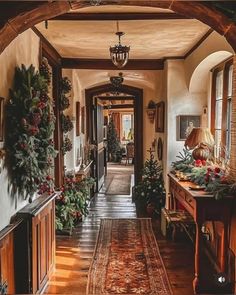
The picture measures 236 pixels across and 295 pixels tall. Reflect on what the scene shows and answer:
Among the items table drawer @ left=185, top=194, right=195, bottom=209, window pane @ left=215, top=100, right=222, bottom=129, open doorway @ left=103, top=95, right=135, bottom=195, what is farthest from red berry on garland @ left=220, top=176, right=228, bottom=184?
open doorway @ left=103, top=95, right=135, bottom=195

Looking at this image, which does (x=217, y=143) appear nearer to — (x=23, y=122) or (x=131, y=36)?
(x=131, y=36)

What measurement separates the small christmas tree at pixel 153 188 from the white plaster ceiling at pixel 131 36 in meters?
2.21

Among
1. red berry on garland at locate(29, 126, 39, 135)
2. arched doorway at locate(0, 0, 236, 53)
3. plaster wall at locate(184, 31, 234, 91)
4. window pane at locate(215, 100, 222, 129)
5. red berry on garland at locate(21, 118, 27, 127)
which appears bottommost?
red berry on garland at locate(29, 126, 39, 135)

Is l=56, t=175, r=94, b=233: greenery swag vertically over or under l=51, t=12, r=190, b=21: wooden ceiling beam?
under

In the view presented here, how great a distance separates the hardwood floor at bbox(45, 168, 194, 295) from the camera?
12.0ft

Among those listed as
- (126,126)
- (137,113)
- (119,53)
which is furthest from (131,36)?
(126,126)

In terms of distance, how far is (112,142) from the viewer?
1596 cm

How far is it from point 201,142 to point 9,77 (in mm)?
2644

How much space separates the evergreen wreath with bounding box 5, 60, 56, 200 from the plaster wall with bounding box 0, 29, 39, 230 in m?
0.08

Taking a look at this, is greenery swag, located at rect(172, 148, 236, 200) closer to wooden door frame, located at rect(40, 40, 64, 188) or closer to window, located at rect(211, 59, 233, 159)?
window, located at rect(211, 59, 233, 159)

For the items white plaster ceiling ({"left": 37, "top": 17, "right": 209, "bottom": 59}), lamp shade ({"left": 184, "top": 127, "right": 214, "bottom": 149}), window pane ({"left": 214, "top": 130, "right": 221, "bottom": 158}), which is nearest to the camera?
white plaster ceiling ({"left": 37, "top": 17, "right": 209, "bottom": 59})

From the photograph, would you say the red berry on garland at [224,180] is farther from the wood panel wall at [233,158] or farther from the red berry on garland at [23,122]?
the red berry on garland at [23,122]

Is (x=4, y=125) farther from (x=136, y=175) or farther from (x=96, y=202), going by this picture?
(x=136, y=175)

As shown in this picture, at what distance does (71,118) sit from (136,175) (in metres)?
2.84
